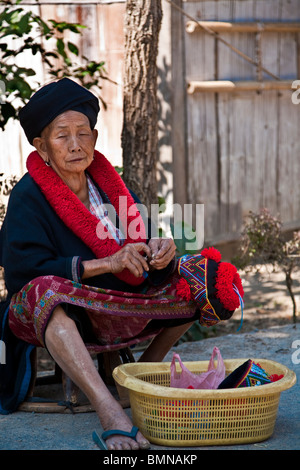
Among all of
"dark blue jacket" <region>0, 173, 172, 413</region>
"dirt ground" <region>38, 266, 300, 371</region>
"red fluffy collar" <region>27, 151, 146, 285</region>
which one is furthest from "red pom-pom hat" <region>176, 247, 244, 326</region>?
"dirt ground" <region>38, 266, 300, 371</region>

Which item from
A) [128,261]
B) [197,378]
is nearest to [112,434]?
[197,378]

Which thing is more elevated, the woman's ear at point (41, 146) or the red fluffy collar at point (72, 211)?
the woman's ear at point (41, 146)

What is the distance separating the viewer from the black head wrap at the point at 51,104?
10.4 feet

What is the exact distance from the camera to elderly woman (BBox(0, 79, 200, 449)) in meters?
2.90

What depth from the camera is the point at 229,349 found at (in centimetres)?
424

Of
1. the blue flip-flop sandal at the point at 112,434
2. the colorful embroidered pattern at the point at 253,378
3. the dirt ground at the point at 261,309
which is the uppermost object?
the colorful embroidered pattern at the point at 253,378

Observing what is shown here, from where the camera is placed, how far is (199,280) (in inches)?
125

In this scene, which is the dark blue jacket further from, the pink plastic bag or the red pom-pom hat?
the pink plastic bag

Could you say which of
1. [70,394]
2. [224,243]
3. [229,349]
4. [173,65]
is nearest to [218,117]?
[173,65]

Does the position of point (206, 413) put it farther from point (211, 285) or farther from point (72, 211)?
point (72, 211)

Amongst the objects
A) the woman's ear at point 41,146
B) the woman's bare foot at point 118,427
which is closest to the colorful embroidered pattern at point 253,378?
the woman's bare foot at point 118,427

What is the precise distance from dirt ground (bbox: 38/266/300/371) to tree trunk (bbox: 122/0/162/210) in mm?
1100

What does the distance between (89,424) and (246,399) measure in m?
0.75

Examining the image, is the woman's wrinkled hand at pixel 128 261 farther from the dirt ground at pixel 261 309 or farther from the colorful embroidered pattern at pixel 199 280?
the dirt ground at pixel 261 309
